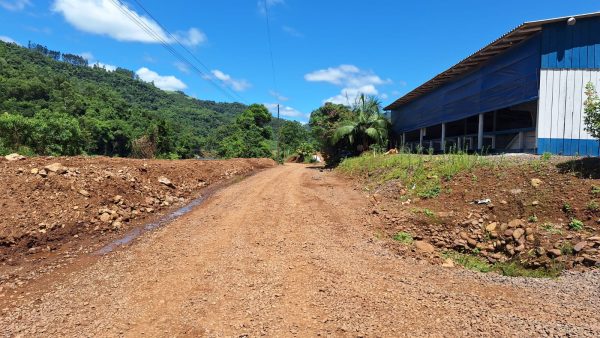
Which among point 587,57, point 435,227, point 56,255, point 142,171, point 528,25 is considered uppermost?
point 528,25

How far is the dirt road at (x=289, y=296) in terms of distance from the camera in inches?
139

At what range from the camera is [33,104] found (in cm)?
4931

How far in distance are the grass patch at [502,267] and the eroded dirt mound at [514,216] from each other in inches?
3.2

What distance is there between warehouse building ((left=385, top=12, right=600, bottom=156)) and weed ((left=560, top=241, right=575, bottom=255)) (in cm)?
743

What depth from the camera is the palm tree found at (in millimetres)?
20578

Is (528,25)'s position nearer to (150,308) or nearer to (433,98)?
(433,98)

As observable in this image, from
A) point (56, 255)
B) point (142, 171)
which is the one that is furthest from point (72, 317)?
point (142, 171)

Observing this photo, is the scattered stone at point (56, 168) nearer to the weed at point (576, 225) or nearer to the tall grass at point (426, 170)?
the tall grass at point (426, 170)

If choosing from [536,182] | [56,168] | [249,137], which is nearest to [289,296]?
[536,182]

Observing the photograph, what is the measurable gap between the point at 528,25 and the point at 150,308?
13816mm

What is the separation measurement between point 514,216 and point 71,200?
9.14m

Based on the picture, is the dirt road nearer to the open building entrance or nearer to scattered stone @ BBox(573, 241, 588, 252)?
scattered stone @ BBox(573, 241, 588, 252)

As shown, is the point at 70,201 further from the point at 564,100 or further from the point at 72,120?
the point at 72,120

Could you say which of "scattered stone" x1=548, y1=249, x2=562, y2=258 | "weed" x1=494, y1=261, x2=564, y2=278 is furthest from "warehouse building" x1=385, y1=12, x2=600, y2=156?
"weed" x1=494, y1=261, x2=564, y2=278
